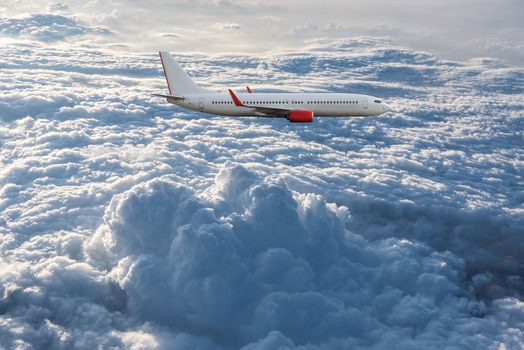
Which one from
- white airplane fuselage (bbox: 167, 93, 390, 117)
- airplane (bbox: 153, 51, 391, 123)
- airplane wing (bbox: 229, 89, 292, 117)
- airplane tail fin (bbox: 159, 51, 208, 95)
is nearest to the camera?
airplane wing (bbox: 229, 89, 292, 117)

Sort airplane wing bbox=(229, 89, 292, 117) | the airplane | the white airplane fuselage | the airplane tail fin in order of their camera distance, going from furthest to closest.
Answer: the airplane tail fin
the white airplane fuselage
the airplane
airplane wing bbox=(229, 89, 292, 117)

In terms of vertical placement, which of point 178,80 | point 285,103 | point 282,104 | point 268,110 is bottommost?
point 268,110

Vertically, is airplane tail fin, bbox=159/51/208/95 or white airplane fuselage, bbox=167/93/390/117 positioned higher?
airplane tail fin, bbox=159/51/208/95

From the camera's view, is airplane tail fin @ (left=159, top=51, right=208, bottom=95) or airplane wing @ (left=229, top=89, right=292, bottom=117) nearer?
airplane wing @ (left=229, top=89, right=292, bottom=117)

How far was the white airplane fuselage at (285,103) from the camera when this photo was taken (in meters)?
94.9

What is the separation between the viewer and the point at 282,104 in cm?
9456

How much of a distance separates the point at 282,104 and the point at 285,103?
0.79 meters

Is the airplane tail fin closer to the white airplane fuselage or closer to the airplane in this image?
the airplane

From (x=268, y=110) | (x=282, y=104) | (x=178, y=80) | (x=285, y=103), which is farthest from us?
(x=178, y=80)

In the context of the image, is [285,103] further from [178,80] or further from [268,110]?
[178,80]

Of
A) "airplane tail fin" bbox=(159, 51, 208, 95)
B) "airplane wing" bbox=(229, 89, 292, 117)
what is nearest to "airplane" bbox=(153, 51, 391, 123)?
"airplane wing" bbox=(229, 89, 292, 117)

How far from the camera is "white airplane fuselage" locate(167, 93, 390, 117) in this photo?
311ft

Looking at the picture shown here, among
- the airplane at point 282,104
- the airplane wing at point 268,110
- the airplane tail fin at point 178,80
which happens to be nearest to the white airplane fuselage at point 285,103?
the airplane at point 282,104

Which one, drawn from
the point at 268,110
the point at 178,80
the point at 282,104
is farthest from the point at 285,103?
the point at 178,80
